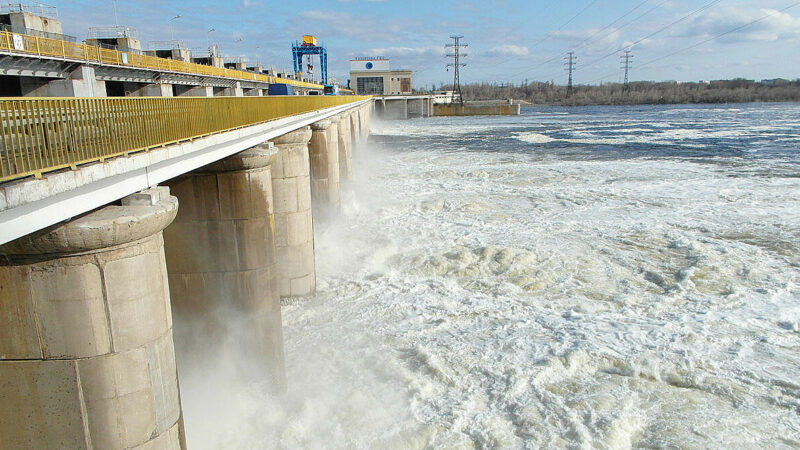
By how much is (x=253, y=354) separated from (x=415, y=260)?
9060 millimetres

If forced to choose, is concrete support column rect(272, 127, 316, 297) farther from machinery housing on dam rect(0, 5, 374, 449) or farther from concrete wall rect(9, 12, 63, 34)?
concrete wall rect(9, 12, 63, 34)

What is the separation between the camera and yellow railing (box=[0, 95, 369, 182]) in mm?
5762

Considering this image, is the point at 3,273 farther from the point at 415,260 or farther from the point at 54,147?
the point at 415,260

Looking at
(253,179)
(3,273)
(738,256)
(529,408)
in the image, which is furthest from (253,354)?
(738,256)

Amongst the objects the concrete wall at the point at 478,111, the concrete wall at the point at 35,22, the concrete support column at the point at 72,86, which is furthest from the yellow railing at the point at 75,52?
the concrete wall at the point at 478,111

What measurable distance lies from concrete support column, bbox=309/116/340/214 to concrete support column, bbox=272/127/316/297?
24.1ft

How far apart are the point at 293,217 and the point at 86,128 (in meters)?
10.4

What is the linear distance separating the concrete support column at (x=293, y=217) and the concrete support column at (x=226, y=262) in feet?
13.5

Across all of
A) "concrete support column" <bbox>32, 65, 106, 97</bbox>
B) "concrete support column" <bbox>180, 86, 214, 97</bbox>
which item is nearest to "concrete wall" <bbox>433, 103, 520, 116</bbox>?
"concrete support column" <bbox>180, 86, 214, 97</bbox>

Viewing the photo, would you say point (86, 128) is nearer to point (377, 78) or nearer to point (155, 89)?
point (155, 89)

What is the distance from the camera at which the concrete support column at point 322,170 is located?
25.4 m

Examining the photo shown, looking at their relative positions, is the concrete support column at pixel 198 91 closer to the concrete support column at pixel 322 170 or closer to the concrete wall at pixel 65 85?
the concrete wall at pixel 65 85

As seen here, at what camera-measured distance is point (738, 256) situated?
20141 millimetres

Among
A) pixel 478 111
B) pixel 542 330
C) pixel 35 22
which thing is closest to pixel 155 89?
pixel 35 22
